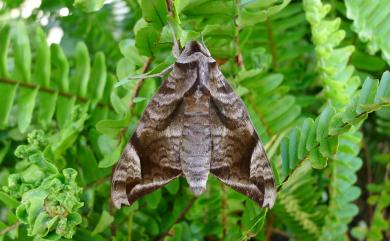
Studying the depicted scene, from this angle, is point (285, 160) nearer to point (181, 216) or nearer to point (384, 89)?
point (384, 89)

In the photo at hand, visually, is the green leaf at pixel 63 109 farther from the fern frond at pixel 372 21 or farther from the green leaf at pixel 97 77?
the fern frond at pixel 372 21

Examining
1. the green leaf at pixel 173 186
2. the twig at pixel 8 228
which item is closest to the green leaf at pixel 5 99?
the twig at pixel 8 228

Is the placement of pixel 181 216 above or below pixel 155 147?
below

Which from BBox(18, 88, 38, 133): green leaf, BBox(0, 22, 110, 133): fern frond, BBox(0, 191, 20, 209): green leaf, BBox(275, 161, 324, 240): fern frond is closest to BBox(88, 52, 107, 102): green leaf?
BBox(0, 22, 110, 133): fern frond

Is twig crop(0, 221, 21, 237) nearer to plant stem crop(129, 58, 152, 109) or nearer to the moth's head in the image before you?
plant stem crop(129, 58, 152, 109)

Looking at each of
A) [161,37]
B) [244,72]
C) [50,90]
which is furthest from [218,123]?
[50,90]

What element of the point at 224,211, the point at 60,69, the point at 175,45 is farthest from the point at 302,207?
the point at 60,69

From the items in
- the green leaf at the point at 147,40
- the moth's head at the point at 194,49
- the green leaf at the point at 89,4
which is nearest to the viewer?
the green leaf at the point at 89,4
